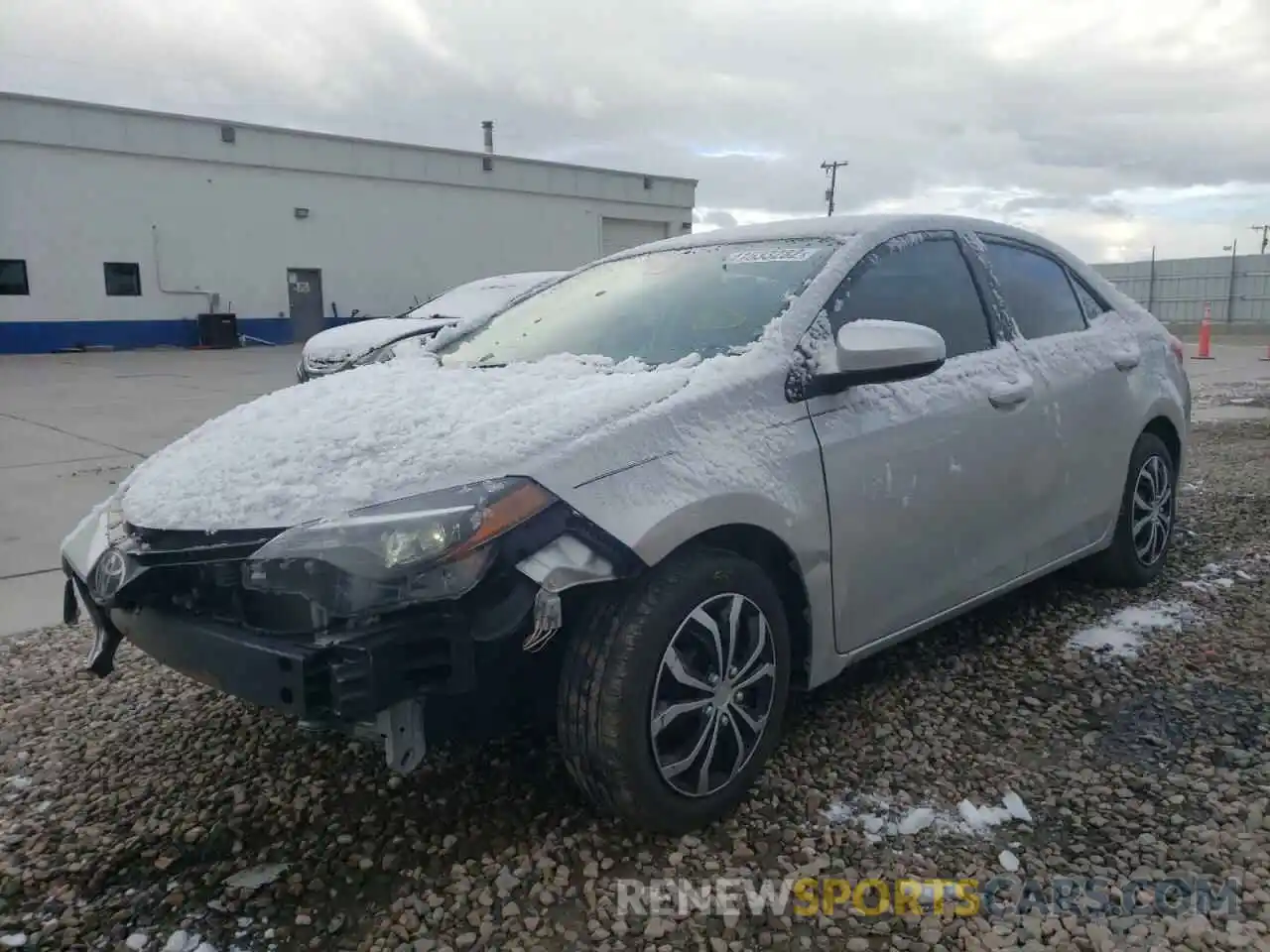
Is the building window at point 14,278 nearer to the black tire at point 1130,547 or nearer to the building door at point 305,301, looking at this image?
the building door at point 305,301

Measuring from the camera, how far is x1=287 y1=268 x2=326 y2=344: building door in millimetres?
24719

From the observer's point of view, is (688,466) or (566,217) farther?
(566,217)

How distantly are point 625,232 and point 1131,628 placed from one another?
28091 millimetres

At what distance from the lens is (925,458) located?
2.98 m

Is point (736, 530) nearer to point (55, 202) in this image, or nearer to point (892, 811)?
point (892, 811)

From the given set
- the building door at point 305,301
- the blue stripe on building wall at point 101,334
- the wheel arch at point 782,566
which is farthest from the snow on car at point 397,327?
the building door at point 305,301

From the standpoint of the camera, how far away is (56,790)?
2.79m

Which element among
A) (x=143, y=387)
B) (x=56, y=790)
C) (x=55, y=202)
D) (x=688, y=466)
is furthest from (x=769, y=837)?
(x=55, y=202)

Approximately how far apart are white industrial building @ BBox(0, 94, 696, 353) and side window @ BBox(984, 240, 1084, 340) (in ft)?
73.6

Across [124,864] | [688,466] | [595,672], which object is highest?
[688,466]

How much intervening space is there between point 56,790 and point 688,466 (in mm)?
2007

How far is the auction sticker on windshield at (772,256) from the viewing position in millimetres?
3113

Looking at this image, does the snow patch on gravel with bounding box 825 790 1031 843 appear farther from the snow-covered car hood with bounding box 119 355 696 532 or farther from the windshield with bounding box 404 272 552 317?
the windshield with bounding box 404 272 552 317

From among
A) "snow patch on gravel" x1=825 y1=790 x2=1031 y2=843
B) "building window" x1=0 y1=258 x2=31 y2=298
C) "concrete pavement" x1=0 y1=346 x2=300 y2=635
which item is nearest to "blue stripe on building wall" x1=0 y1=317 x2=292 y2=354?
"building window" x1=0 y1=258 x2=31 y2=298
